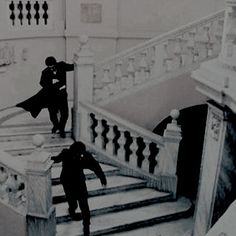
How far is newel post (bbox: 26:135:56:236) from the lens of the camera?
627 centimetres

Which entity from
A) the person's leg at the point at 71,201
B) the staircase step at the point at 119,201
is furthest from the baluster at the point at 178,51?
the person's leg at the point at 71,201

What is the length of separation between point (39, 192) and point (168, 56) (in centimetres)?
404

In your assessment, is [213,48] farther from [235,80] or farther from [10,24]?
[10,24]

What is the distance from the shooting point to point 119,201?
26.3 ft

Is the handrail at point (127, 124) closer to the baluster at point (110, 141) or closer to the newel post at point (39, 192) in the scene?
the baluster at point (110, 141)

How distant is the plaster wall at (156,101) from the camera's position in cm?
907

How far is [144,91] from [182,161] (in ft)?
7.29

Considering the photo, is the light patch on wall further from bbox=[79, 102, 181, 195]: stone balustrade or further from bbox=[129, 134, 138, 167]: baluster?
bbox=[129, 134, 138, 167]: baluster

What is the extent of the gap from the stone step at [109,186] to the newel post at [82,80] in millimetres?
1115

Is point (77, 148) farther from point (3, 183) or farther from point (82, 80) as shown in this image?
point (82, 80)

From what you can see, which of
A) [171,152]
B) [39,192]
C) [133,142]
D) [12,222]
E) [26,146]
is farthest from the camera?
[26,146]

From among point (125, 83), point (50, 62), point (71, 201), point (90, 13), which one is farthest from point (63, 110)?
point (90, 13)

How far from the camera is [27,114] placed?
34.0 ft

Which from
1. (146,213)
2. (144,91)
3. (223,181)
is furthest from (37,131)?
(223,181)
